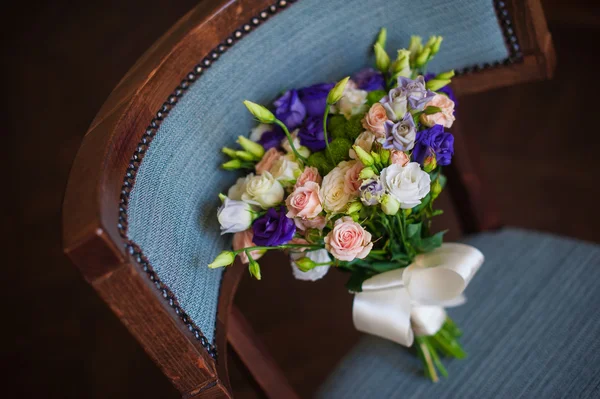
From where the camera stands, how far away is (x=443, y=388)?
3.07ft

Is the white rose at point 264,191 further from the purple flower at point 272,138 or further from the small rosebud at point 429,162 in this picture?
the small rosebud at point 429,162

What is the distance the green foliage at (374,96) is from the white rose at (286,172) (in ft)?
0.43

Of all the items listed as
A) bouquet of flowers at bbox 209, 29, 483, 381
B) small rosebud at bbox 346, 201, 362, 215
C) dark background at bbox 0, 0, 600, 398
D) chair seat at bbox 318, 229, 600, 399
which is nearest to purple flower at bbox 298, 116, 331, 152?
bouquet of flowers at bbox 209, 29, 483, 381

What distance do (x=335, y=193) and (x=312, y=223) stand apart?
0.07 meters

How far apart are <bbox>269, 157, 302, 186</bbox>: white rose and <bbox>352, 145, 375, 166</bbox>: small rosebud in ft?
0.32

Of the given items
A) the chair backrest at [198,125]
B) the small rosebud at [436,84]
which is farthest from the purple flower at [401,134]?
the chair backrest at [198,125]

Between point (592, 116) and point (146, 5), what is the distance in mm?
2253

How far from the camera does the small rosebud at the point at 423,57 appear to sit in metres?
0.84

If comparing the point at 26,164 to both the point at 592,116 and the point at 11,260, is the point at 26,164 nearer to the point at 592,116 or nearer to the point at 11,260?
the point at 11,260

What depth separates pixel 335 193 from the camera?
0.73 m

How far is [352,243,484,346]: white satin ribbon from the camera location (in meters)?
0.89

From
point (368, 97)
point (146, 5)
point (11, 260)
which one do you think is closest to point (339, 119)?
point (368, 97)

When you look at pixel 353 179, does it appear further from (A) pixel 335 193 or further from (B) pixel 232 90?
(B) pixel 232 90

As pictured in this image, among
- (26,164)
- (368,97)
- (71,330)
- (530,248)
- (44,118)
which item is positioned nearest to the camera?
(368,97)
